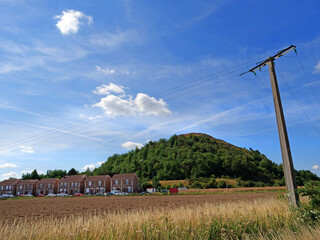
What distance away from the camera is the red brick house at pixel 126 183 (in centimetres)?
9244

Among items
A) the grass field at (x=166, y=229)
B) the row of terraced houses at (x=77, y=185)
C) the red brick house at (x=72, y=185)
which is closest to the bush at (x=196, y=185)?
the row of terraced houses at (x=77, y=185)

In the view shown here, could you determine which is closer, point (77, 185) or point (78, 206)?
point (78, 206)

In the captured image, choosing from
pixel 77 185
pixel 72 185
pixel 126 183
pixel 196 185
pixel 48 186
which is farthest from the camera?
pixel 48 186

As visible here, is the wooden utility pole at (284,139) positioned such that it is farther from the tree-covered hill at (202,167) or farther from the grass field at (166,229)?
the tree-covered hill at (202,167)

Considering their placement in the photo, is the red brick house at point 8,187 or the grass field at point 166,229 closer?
the grass field at point 166,229

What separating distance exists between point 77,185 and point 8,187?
1802 inches

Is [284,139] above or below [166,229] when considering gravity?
above

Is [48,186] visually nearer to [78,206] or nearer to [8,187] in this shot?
[8,187]

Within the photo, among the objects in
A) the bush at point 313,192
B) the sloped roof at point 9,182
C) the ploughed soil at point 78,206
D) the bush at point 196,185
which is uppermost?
the bush at point 313,192

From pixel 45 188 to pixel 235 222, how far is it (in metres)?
124

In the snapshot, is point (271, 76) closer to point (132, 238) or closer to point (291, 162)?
point (291, 162)

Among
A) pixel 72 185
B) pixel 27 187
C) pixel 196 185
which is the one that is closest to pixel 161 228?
pixel 196 185

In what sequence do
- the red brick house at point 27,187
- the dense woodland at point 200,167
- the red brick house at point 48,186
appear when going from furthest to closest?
the dense woodland at point 200,167 < the red brick house at point 27,187 < the red brick house at point 48,186

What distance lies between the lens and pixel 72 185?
106062 millimetres
